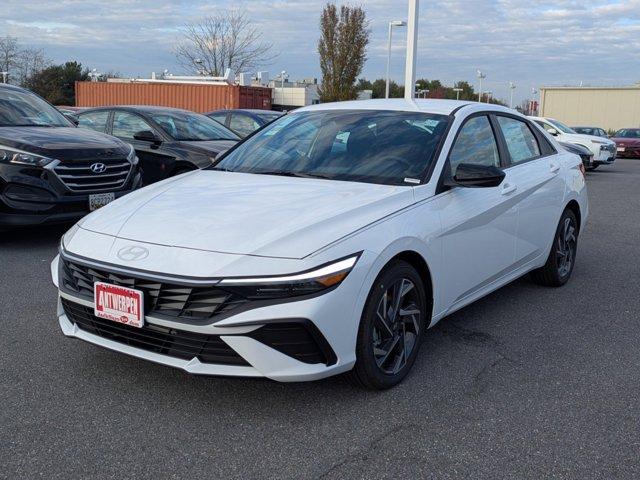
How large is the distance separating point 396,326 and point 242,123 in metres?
10.6

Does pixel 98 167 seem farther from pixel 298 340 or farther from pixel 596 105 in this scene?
pixel 596 105

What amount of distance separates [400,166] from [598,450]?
188cm

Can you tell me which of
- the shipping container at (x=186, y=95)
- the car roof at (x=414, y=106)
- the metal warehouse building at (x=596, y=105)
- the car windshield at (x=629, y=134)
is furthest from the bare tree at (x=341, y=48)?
the car roof at (x=414, y=106)

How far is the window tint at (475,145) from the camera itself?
423 centimetres

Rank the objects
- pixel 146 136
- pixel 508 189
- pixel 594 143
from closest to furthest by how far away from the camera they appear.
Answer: pixel 508 189 < pixel 146 136 < pixel 594 143

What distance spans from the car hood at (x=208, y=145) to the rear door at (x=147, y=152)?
30 centimetres

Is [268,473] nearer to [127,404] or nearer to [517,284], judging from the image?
[127,404]

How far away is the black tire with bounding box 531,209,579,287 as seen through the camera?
5578 millimetres

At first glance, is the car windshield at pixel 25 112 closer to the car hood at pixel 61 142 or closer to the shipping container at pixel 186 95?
the car hood at pixel 61 142

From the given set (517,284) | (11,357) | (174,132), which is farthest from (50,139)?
(517,284)

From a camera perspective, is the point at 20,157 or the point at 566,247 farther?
the point at 20,157

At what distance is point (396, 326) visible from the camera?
3510 millimetres

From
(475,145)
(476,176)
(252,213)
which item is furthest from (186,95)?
(252,213)

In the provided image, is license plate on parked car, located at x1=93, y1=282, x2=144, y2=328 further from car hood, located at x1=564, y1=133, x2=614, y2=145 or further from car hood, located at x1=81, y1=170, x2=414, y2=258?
car hood, located at x1=564, y1=133, x2=614, y2=145
